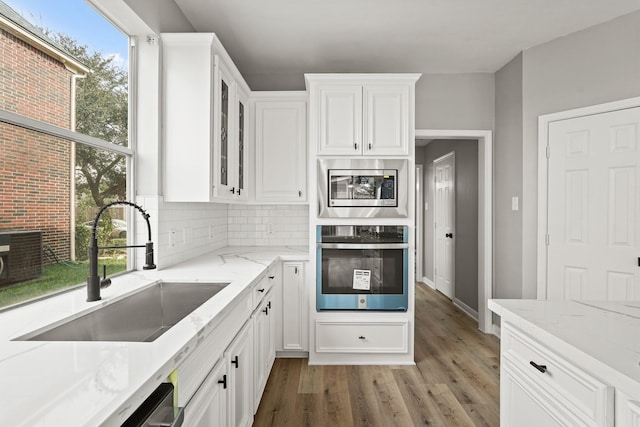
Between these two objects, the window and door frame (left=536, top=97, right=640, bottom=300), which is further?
door frame (left=536, top=97, right=640, bottom=300)

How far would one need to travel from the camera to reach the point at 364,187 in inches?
110

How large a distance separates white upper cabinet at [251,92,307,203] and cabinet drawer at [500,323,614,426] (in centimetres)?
220

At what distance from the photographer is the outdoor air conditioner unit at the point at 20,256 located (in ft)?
4.39

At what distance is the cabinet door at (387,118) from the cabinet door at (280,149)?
0.64 meters

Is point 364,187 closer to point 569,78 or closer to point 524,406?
point 524,406

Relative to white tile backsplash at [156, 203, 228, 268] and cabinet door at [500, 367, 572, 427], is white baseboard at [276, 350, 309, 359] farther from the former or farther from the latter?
cabinet door at [500, 367, 572, 427]

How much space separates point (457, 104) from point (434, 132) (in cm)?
38

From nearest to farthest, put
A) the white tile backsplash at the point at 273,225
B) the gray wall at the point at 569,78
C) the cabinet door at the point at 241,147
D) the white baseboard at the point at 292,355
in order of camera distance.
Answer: the gray wall at the point at 569,78 < the cabinet door at the point at 241,147 < the white baseboard at the point at 292,355 < the white tile backsplash at the point at 273,225

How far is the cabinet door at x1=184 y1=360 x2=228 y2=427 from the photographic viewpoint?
1.14 meters

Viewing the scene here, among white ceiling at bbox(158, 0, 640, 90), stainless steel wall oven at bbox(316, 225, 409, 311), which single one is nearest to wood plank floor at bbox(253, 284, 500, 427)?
stainless steel wall oven at bbox(316, 225, 409, 311)

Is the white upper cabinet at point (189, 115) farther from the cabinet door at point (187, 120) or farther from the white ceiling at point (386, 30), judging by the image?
the white ceiling at point (386, 30)

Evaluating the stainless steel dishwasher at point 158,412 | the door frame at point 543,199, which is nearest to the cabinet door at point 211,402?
the stainless steel dishwasher at point 158,412

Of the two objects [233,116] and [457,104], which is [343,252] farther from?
[457,104]

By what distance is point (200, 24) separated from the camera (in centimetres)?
271
